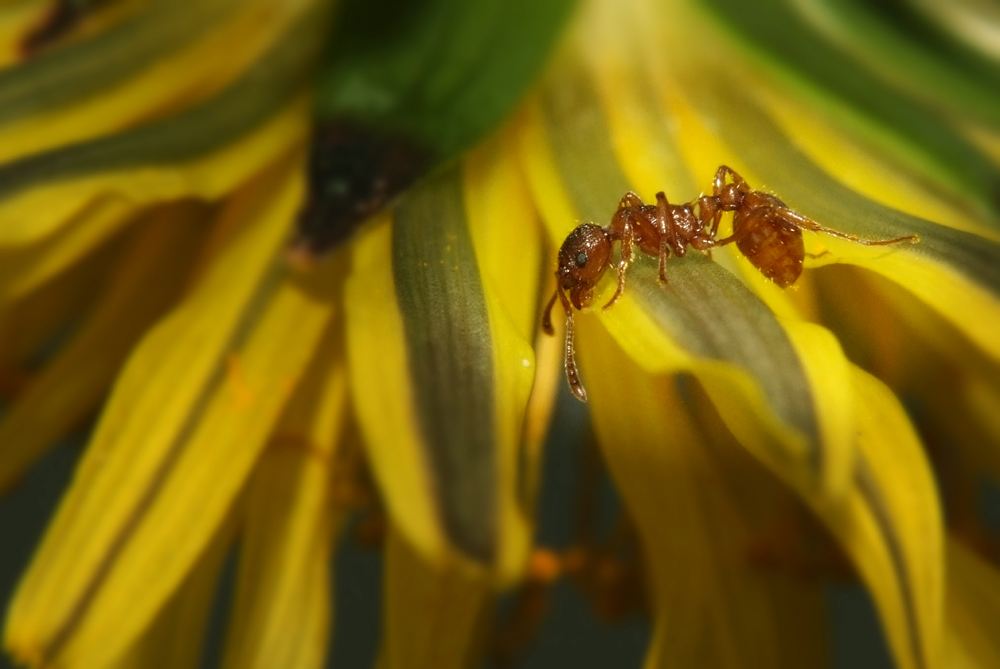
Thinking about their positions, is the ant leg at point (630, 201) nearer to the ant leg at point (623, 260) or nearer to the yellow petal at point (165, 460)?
the ant leg at point (623, 260)

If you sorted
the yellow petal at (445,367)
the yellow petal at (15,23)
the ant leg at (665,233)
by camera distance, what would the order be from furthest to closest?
1. the yellow petal at (15,23)
2. the ant leg at (665,233)
3. the yellow petal at (445,367)

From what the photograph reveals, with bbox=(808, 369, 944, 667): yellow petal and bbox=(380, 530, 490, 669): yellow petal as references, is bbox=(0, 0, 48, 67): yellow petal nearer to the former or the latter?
bbox=(380, 530, 490, 669): yellow petal

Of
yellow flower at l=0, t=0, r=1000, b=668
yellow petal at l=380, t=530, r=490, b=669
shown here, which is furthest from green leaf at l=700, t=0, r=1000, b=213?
yellow petal at l=380, t=530, r=490, b=669

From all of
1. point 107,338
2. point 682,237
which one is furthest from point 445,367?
point 107,338

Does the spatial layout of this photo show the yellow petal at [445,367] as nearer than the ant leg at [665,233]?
Yes

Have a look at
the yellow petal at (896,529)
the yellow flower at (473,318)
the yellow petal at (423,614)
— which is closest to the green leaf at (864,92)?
the yellow flower at (473,318)

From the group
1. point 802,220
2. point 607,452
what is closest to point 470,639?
point 607,452

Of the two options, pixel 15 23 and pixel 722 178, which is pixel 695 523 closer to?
pixel 722 178

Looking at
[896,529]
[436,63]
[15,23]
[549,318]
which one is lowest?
[896,529]
